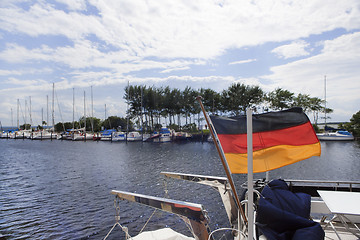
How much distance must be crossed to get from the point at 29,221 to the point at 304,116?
11819 millimetres

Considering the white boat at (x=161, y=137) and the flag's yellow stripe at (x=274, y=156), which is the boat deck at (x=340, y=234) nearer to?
the flag's yellow stripe at (x=274, y=156)

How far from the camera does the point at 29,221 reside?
1019cm

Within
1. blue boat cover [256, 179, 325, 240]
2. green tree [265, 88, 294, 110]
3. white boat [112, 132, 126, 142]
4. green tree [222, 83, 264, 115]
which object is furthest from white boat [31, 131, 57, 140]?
blue boat cover [256, 179, 325, 240]

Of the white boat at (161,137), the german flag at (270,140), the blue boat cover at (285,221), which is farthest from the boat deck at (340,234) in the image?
the white boat at (161,137)

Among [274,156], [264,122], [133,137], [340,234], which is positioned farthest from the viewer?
[133,137]

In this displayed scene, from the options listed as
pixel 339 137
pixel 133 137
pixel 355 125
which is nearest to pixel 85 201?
pixel 133 137

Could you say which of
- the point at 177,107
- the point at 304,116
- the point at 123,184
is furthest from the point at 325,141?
the point at 304,116

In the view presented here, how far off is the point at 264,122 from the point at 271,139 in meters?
0.47

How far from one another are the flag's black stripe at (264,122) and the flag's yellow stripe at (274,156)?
0.55 meters

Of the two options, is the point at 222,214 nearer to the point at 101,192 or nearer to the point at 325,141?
the point at 101,192

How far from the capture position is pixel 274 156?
557 centimetres

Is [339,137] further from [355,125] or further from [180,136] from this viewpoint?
[180,136]

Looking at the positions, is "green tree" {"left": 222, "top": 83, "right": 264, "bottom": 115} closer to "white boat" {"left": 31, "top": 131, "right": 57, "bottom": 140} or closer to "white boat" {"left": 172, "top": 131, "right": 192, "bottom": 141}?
"white boat" {"left": 172, "top": 131, "right": 192, "bottom": 141}

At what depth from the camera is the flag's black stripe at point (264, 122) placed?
18.7 feet
